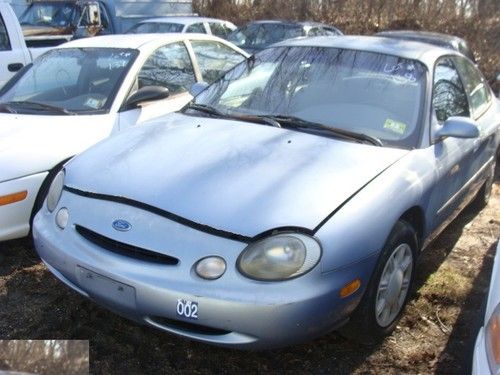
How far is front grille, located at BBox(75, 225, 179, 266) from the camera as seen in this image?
2576 millimetres

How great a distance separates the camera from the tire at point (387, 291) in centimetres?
284

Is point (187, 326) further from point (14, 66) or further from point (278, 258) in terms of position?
point (14, 66)

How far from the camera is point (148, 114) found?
466 cm

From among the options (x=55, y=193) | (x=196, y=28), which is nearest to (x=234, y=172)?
(x=55, y=193)

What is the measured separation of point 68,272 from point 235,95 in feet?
5.77

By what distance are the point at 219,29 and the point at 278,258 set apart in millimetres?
11190

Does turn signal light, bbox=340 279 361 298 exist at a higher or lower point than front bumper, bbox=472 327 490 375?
lower

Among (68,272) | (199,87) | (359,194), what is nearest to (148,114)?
(199,87)

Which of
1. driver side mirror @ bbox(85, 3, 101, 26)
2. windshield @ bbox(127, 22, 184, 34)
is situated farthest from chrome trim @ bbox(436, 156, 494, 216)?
driver side mirror @ bbox(85, 3, 101, 26)

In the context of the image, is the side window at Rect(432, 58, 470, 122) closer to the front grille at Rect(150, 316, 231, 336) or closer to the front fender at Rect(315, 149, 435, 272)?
the front fender at Rect(315, 149, 435, 272)

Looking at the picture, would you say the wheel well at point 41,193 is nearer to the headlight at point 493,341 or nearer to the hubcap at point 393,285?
the hubcap at point 393,285

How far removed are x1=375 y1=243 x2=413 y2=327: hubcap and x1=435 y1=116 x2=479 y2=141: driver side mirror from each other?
0.80 meters

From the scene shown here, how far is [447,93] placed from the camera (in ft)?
13.1

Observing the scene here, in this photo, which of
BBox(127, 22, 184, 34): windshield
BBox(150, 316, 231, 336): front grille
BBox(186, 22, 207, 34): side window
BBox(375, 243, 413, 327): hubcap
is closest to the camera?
BBox(150, 316, 231, 336): front grille
